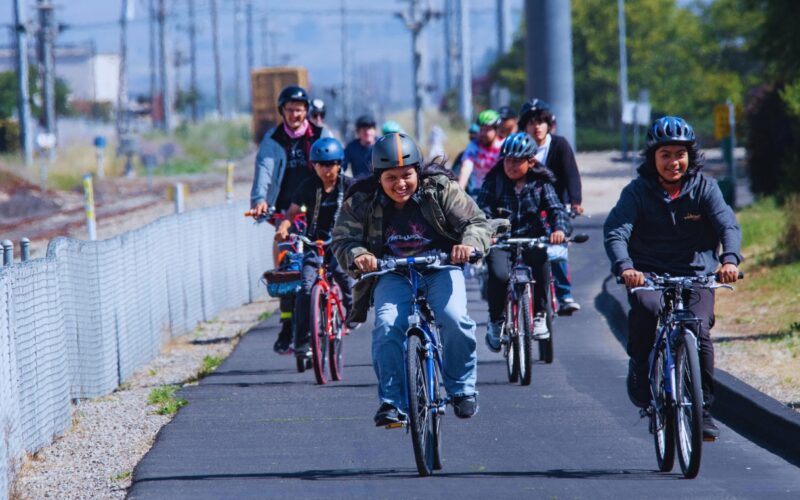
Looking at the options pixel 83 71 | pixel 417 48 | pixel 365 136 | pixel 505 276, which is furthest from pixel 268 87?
pixel 83 71

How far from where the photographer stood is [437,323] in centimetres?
803

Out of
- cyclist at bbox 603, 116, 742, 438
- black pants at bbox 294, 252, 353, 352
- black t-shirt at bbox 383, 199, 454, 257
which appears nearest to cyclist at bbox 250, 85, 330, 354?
black pants at bbox 294, 252, 353, 352

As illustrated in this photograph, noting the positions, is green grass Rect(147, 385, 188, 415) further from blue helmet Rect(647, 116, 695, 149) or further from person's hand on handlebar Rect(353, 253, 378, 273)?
blue helmet Rect(647, 116, 695, 149)

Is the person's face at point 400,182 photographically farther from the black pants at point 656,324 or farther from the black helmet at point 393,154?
the black pants at point 656,324

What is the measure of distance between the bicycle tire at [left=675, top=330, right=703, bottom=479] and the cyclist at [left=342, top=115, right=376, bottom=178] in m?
8.04

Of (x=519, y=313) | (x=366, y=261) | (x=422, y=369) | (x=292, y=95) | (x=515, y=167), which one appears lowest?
(x=519, y=313)

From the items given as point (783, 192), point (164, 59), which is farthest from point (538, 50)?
point (164, 59)

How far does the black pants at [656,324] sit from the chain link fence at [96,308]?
3.14 m

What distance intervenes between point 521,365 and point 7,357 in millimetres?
4128

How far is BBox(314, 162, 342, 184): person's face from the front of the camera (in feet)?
37.1

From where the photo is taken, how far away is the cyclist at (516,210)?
11297 millimetres

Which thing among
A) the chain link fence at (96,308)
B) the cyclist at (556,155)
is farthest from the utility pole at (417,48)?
the cyclist at (556,155)

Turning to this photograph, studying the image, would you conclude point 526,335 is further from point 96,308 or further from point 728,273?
point 728,273

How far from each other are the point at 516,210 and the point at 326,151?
144 centimetres
